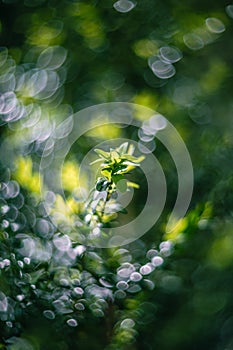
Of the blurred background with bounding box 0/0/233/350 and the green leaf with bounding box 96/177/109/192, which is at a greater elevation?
the green leaf with bounding box 96/177/109/192

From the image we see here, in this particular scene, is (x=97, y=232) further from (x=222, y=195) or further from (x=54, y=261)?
(x=222, y=195)

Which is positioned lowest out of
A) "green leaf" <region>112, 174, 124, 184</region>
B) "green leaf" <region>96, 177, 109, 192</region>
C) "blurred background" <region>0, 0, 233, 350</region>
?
"blurred background" <region>0, 0, 233, 350</region>

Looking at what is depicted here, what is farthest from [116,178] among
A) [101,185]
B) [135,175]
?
[135,175]

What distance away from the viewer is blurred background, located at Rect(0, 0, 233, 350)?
0.52 m

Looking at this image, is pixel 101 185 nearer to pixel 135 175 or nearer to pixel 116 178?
pixel 116 178

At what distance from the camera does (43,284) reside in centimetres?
51

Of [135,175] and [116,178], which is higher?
[116,178]

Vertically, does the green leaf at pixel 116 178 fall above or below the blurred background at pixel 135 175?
above

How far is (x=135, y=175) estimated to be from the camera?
0.74 metres

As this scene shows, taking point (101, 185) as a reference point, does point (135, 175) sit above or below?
below

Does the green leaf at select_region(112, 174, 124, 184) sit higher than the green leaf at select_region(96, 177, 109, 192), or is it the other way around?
the green leaf at select_region(112, 174, 124, 184)

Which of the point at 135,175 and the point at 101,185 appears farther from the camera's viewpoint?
the point at 135,175

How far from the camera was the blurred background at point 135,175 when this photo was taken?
521 mm

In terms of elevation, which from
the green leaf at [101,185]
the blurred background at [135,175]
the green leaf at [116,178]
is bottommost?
the blurred background at [135,175]
